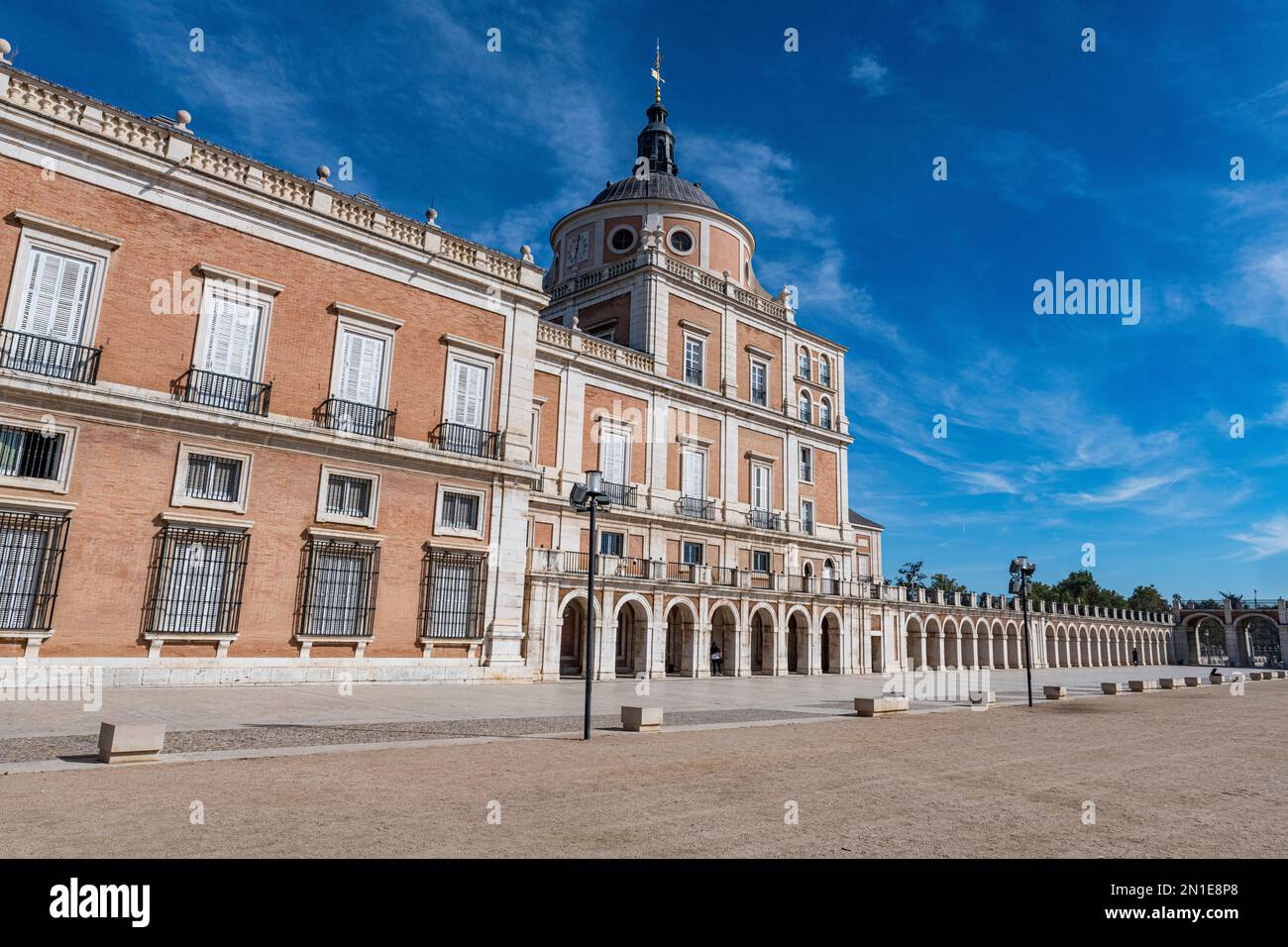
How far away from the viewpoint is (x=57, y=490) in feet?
54.9

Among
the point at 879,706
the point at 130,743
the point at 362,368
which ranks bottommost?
the point at 130,743

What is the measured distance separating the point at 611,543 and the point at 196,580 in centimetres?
1721

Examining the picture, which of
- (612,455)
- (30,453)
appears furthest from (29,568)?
(612,455)

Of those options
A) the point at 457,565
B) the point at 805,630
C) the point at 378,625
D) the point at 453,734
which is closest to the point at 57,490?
the point at 378,625

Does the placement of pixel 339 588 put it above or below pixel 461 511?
below

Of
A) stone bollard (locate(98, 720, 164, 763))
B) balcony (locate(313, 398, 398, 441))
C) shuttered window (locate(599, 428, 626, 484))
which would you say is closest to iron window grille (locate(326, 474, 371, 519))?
balcony (locate(313, 398, 398, 441))

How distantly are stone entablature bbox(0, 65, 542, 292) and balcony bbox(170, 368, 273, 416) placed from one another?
5025mm

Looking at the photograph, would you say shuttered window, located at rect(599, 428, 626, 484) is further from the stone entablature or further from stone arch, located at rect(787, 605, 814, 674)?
stone arch, located at rect(787, 605, 814, 674)

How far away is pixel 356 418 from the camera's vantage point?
21516 mm

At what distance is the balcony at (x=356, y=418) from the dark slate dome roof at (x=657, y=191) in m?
23.7

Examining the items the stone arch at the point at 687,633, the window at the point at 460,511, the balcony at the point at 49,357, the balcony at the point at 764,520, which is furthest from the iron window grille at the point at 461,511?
the balcony at the point at 764,520

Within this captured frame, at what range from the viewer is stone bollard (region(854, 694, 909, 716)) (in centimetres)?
1489

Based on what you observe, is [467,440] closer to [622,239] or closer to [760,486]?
[760,486]

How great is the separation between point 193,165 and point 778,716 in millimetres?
18968
